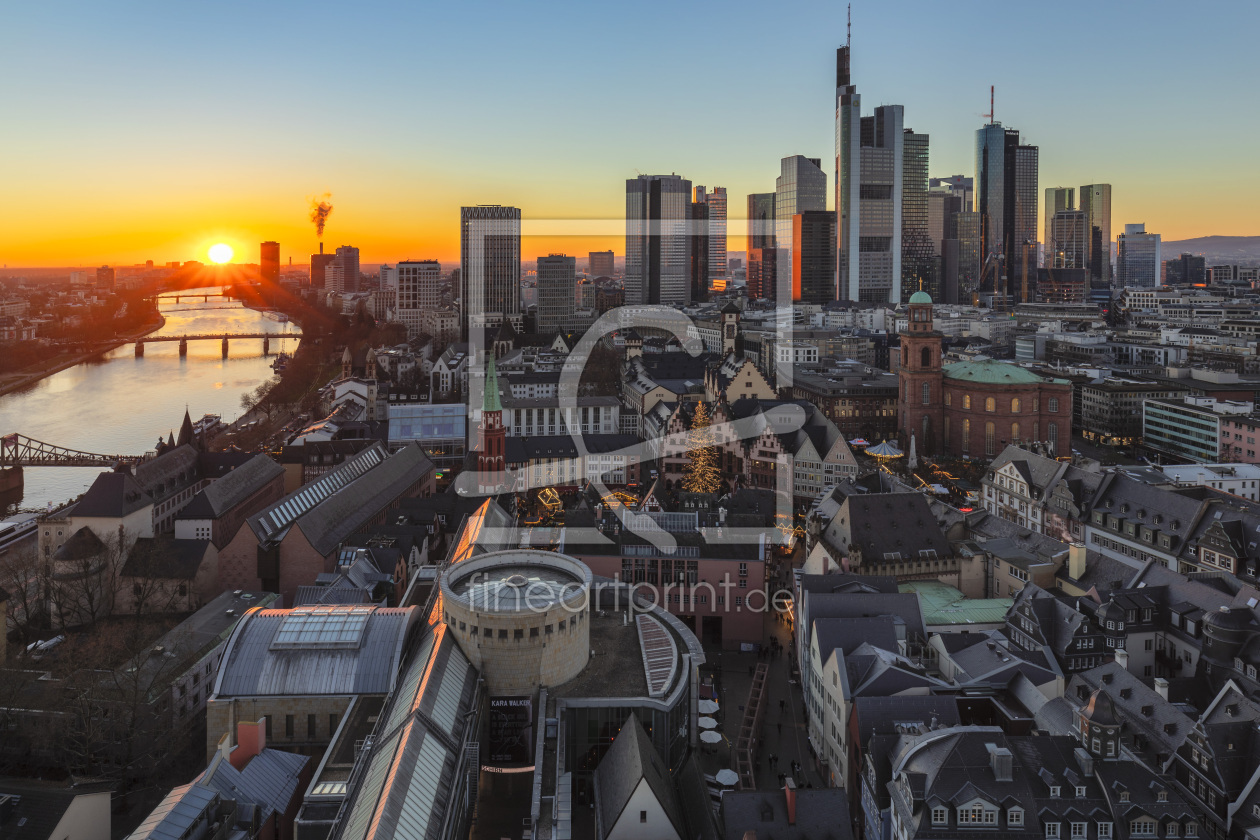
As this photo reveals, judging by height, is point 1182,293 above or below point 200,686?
above

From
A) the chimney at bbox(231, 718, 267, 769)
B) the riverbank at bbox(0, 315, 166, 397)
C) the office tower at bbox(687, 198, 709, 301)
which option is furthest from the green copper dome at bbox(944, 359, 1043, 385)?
the office tower at bbox(687, 198, 709, 301)

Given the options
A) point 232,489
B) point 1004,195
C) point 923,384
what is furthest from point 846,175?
point 232,489

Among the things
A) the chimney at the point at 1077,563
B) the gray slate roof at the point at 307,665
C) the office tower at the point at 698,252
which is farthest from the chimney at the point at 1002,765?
the office tower at the point at 698,252

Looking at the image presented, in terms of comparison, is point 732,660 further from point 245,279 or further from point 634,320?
Result: point 245,279

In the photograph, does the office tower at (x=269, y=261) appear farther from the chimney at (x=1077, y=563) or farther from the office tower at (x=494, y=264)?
the chimney at (x=1077, y=563)

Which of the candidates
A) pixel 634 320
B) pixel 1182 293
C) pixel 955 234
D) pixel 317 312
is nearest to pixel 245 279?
pixel 317 312

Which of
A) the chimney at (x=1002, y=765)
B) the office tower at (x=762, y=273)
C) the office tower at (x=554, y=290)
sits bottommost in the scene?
the chimney at (x=1002, y=765)

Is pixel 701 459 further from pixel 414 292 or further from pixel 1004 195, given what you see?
pixel 1004 195
